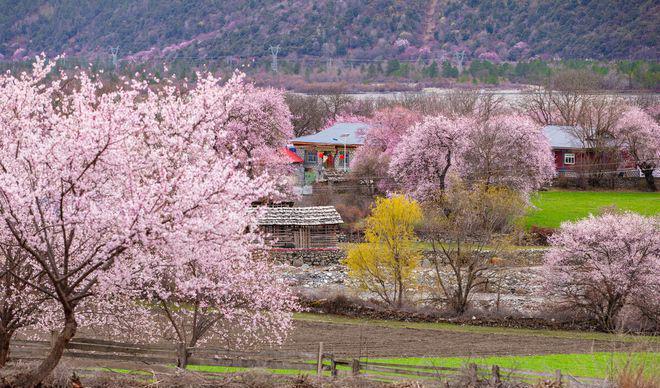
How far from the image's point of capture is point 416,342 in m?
29.8

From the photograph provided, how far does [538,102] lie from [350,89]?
54556 mm

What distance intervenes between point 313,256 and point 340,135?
32.4 metres

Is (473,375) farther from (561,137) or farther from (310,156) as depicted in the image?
(310,156)

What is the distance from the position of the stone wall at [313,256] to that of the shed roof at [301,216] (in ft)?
4.62

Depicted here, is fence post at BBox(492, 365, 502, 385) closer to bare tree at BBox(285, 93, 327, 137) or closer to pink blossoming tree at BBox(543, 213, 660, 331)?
pink blossoming tree at BBox(543, 213, 660, 331)

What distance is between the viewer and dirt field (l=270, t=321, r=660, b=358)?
27.9 m

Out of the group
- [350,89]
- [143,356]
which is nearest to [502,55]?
[350,89]

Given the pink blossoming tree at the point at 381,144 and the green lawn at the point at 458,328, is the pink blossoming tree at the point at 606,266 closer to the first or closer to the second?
the green lawn at the point at 458,328

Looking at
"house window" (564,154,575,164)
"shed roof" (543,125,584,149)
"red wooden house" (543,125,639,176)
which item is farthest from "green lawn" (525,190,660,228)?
"shed roof" (543,125,584,149)

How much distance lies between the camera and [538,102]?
9662cm

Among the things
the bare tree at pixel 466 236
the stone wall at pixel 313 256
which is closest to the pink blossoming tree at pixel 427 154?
the stone wall at pixel 313 256

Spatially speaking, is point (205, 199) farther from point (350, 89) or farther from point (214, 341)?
point (350, 89)

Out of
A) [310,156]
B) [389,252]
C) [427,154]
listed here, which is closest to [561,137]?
[310,156]

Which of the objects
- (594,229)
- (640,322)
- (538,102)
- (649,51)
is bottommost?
(640,322)
